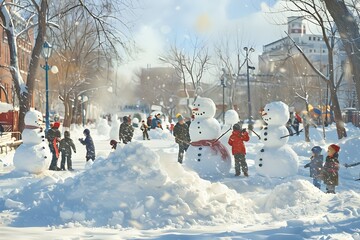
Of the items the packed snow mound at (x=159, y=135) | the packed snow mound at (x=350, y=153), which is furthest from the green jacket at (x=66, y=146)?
the packed snow mound at (x=159, y=135)

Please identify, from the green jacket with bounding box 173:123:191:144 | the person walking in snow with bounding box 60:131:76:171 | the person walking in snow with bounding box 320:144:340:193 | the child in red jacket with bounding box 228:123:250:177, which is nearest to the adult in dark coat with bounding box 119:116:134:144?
the green jacket with bounding box 173:123:191:144

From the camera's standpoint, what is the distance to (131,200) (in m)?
7.79

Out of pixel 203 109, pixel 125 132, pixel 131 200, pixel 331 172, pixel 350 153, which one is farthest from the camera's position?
pixel 125 132

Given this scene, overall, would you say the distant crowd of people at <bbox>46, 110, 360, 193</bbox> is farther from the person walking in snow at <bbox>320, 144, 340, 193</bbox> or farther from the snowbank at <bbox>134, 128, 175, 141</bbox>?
the snowbank at <bbox>134, 128, 175, 141</bbox>

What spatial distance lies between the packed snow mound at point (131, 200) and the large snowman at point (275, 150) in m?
3.97

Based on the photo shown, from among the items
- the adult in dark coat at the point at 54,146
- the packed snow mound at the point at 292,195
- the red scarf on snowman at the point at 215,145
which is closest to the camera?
the packed snow mound at the point at 292,195

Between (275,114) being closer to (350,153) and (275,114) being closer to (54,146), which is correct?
(350,153)

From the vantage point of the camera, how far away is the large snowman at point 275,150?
12539mm

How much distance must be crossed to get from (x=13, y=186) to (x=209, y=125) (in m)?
5.29

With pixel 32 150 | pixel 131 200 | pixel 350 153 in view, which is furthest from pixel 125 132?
pixel 131 200

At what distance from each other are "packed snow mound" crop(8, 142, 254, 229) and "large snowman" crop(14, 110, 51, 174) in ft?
14.2

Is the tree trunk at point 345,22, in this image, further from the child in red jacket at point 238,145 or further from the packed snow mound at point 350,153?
the packed snow mound at point 350,153

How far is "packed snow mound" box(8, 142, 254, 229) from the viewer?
748cm

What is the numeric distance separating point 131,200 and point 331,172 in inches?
178
